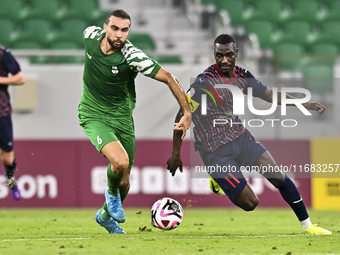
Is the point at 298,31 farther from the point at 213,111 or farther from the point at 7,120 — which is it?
the point at 213,111

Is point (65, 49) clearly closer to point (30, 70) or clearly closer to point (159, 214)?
point (30, 70)

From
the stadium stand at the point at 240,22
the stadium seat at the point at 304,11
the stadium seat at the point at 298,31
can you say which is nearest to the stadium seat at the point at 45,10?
the stadium stand at the point at 240,22

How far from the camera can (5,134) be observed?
8.59 m

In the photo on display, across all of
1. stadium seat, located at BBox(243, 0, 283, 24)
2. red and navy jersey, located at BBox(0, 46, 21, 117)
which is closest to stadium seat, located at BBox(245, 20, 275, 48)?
stadium seat, located at BBox(243, 0, 283, 24)

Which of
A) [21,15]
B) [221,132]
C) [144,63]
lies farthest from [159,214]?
[21,15]

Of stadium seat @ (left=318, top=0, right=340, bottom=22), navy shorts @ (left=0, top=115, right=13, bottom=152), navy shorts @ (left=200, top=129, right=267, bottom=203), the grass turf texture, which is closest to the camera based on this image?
the grass turf texture

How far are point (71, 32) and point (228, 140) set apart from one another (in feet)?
22.8

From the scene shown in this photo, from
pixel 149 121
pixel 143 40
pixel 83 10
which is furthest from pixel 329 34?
pixel 83 10

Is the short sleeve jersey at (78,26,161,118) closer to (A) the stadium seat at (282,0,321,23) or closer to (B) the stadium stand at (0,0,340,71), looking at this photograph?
(B) the stadium stand at (0,0,340,71)

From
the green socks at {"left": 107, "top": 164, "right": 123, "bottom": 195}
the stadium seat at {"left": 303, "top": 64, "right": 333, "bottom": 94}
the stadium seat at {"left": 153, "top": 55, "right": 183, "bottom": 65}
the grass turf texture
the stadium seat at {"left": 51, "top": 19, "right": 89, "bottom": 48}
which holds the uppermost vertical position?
the stadium seat at {"left": 51, "top": 19, "right": 89, "bottom": 48}

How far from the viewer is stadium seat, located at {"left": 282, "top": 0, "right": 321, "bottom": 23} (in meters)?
13.3

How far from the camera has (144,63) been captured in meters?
5.93

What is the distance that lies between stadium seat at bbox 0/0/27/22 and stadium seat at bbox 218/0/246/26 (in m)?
4.40

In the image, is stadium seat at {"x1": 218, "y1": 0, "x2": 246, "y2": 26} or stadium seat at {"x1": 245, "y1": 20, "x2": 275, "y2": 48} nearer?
stadium seat at {"x1": 245, "y1": 20, "x2": 275, "y2": 48}
